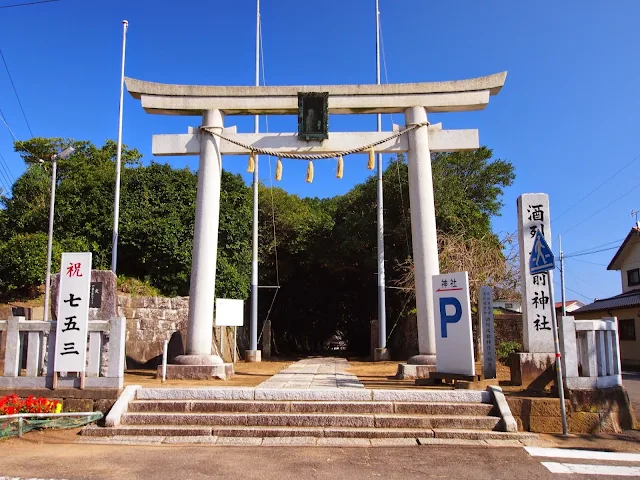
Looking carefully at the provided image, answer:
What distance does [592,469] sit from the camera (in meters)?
5.71

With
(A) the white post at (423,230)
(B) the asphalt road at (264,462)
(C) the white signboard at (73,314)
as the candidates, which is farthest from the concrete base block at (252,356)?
(B) the asphalt road at (264,462)

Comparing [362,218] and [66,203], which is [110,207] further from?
[362,218]

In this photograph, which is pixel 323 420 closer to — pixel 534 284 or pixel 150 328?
pixel 534 284

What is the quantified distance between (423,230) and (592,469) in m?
6.16

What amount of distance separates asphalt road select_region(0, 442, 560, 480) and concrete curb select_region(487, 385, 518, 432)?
49 cm

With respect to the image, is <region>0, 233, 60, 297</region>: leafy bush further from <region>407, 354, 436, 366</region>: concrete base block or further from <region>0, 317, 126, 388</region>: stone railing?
<region>407, 354, 436, 366</region>: concrete base block

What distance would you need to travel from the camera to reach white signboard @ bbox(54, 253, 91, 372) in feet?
25.9

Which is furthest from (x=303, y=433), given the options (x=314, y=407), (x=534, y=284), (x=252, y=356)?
(x=252, y=356)

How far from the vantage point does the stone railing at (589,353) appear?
25.6 ft

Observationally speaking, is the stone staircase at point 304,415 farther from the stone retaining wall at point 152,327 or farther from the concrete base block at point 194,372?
the stone retaining wall at point 152,327

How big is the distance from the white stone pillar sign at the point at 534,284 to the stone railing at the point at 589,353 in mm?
611

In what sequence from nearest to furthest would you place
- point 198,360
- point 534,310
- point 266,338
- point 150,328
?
point 534,310 → point 198,360 → point 150,328 → point 266,338

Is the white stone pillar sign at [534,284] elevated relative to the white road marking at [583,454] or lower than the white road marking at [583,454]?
elevated

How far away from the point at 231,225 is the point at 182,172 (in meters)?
2.74
